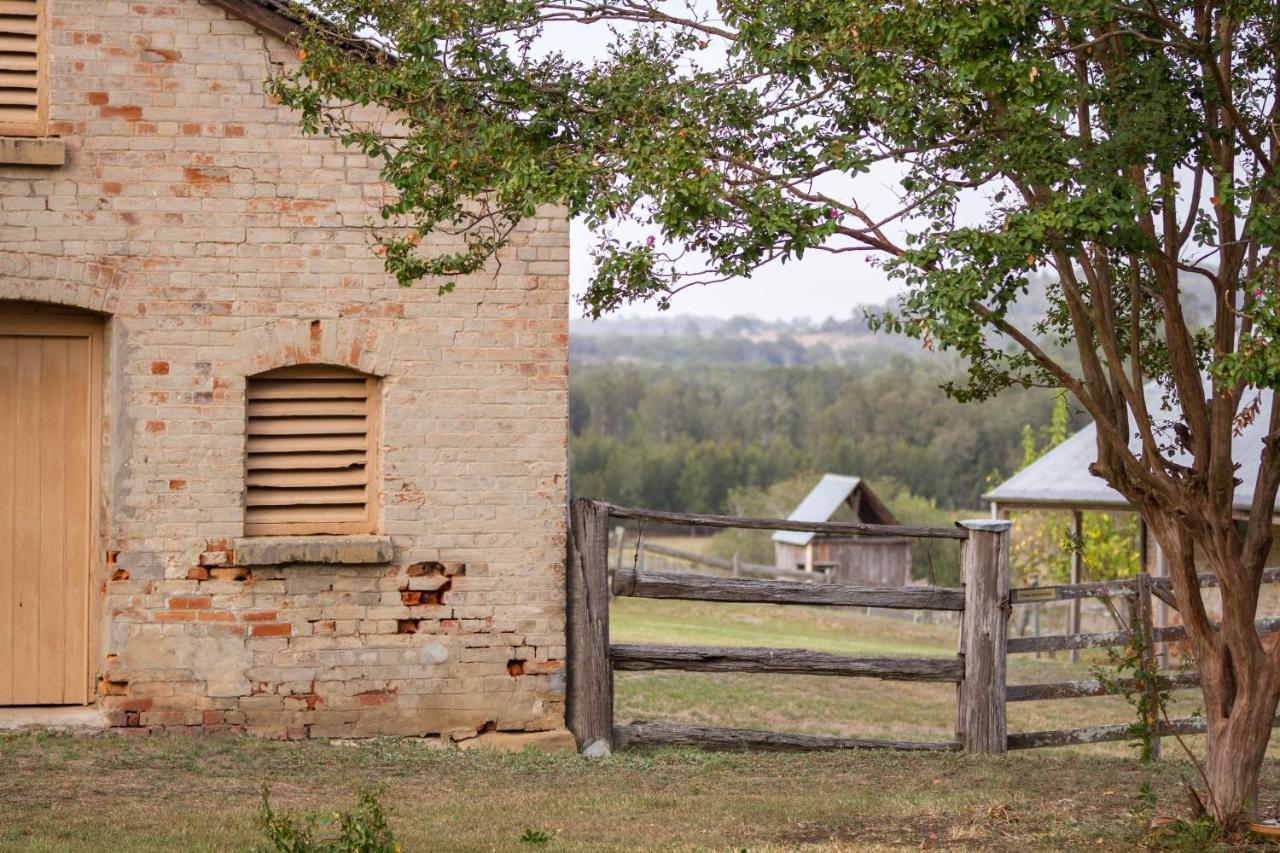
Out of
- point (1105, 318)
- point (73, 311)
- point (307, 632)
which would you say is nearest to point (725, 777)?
point (307, 632)

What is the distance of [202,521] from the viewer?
327 inches

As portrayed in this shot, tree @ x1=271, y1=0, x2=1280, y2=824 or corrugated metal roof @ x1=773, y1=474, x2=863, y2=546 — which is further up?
tree @ x1=271, y1=0, x2=1280, y2=824

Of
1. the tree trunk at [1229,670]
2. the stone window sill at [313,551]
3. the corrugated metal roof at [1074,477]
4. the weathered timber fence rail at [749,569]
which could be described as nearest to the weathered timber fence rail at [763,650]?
the stone window sill at [313,551]

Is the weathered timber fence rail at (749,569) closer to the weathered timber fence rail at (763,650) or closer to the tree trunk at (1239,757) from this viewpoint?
the weathered timber fence rail at (763,650)

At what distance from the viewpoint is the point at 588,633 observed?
8641 millimetres

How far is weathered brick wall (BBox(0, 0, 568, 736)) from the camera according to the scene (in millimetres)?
8219

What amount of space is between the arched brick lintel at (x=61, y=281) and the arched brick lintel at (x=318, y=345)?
818 mm

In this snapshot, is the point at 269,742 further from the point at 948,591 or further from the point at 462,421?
the point at 948,591

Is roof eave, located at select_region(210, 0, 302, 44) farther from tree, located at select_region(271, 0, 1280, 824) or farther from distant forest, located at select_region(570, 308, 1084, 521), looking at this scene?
distant forest, located at select_region(570, 308, 1084, 521)

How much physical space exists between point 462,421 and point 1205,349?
429 centimetres

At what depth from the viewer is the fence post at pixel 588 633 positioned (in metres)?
8.63

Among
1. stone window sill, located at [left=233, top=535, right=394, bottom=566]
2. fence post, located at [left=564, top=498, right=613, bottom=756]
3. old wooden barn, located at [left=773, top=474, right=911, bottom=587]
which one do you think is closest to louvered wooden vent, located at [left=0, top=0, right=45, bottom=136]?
stone window sill, located at [left=233, top=535, right=394, bottom=566]

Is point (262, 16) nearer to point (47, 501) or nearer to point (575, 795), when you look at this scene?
point (47, 501)

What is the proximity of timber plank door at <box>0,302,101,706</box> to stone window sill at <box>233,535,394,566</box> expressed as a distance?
3.32ft
